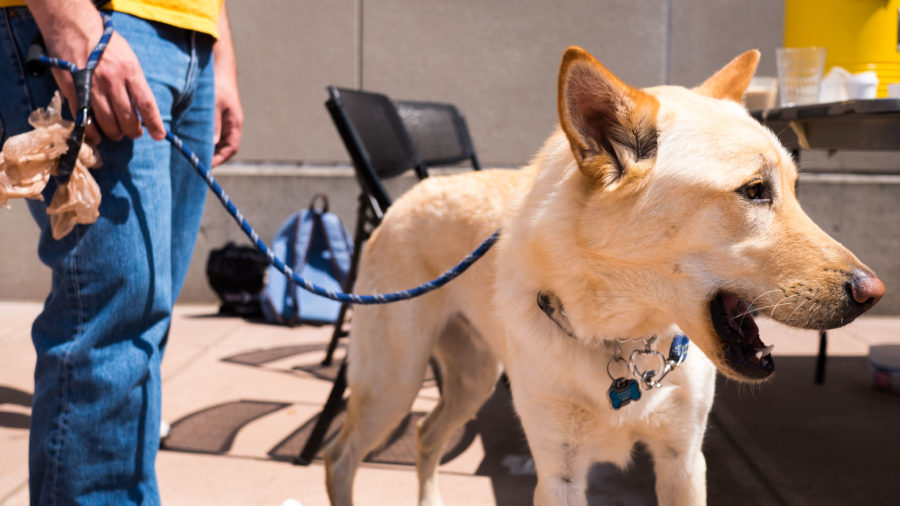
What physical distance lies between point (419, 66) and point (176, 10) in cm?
433

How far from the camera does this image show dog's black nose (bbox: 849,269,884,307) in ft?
4.55

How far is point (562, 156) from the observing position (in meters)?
1.72

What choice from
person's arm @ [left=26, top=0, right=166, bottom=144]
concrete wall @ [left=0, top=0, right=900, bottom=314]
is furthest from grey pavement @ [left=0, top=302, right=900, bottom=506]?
concrete wall @ [left=0, top=0, right=900, bottom=314]

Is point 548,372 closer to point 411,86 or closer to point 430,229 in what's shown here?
point 430,229

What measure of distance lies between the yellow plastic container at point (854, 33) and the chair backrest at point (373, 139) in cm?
172

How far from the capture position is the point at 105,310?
5.07 ft

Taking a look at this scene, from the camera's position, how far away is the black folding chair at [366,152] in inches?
117

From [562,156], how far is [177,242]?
0.98 m

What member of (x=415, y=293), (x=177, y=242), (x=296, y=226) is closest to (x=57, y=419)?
(x=177, y=242)

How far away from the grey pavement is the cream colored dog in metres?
0.90

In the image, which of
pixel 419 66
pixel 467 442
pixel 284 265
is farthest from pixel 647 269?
pixel 419 66

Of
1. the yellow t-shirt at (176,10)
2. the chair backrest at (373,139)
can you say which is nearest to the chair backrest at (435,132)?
the chair backrest at (373,139)

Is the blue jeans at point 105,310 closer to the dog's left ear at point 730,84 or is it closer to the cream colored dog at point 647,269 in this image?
the cream colored dog at point 647,269

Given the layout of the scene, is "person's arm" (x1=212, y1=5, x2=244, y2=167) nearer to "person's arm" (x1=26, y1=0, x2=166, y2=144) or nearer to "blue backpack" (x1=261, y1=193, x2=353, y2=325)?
"person's arm" (x1=26, y1=0, x2=166, y2=144)
